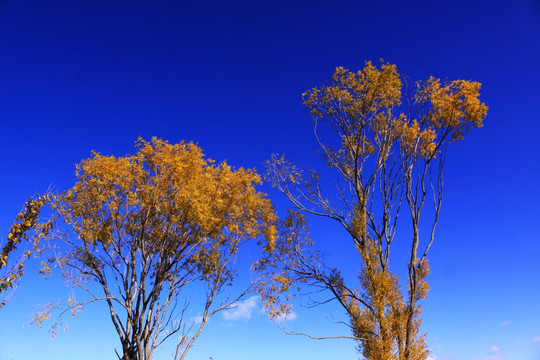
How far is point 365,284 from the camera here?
9750 millimetres

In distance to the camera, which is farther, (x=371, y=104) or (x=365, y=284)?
(x=371, y=104)

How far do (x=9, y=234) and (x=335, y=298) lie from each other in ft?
26.5

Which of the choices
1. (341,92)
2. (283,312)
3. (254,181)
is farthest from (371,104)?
(283,312)

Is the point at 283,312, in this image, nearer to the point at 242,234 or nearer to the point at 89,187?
the point at 242,234

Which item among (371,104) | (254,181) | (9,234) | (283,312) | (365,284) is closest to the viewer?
(9,234)

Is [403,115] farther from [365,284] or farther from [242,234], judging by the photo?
[242,234]

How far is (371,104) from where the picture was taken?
10.4 metres

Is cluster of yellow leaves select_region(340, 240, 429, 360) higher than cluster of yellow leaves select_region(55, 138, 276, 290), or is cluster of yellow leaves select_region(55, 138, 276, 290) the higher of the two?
cluster of yellow leaves select_region(55, 138, 276, 290)

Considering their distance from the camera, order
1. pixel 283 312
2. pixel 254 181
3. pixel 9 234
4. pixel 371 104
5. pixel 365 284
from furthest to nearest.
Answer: pixel 254 181, pixel 283 312, pixel 371 104, pixel 365 284, pixel 9 234

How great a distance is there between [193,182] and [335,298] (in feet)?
17.9

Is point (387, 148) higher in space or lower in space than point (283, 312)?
higher

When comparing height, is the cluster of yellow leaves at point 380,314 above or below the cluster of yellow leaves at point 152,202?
below

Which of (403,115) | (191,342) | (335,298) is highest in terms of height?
(403,115)

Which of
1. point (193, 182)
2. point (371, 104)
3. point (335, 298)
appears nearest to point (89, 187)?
point (193, 182)
